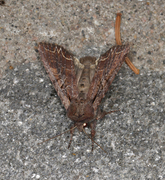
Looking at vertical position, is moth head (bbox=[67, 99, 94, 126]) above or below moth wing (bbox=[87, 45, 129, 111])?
below

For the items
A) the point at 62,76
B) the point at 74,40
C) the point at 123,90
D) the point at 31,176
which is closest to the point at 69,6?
the point at 74,40

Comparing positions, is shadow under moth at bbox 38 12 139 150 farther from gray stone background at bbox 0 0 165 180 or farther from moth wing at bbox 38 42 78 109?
gray stone background at bbox 0 0 165 180

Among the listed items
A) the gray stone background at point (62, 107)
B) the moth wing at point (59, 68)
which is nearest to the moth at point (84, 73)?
the moth wing at point (59, 68)

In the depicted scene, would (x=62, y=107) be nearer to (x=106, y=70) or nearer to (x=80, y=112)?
(x=80, y=112)

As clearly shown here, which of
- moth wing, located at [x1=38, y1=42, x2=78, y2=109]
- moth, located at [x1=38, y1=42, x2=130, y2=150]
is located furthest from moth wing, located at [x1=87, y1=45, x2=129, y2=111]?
moth wing, located at [x1=38, y1=42, x2=78, y2=109]

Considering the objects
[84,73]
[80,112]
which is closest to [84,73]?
[84,73]
